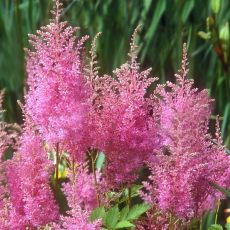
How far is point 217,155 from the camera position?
1013 mm

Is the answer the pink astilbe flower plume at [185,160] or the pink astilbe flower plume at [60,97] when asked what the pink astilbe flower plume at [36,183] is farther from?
the pink astilbe flower plume at [185,160]

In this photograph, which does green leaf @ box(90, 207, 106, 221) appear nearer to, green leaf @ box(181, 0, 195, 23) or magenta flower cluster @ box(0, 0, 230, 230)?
magenta flower cluster @ box(0, 0, 230, 230)

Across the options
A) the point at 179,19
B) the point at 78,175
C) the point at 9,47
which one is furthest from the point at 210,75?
the point at 78,175

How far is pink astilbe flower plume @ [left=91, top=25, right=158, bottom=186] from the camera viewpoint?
99 cm

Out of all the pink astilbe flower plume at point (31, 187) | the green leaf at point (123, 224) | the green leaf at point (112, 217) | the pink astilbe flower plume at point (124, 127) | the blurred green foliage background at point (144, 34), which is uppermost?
the blurred green foliage background at point (144, 34)

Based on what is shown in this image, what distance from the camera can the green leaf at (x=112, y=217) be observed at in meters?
0.98

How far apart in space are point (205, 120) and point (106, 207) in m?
0.17

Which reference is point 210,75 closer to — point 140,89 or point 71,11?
point 71,11

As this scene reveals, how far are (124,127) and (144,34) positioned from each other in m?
1.68

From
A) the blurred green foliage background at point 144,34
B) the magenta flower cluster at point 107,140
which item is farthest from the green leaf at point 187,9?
the magenta flower cluster at point 107,140

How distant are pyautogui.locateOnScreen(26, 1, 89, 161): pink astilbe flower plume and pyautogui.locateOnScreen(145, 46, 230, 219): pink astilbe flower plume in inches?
4.0

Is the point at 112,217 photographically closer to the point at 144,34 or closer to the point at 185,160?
the point at 185,160

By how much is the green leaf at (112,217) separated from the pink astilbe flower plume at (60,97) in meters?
0.08

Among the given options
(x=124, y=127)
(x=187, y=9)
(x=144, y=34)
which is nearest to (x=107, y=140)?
(x=124, y=127)
